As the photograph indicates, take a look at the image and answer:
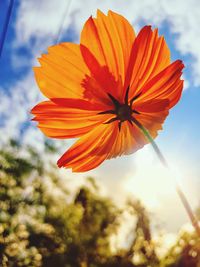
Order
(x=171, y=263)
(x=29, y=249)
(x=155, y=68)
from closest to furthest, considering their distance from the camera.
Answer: (x=155, y=68), (x=171, y=263), (x=29, y=249)

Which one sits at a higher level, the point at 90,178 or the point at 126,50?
the point at 90,178

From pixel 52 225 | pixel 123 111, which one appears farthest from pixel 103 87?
pixel 52 225

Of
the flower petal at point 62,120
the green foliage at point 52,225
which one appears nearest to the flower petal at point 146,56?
the flower petal at point 62,120

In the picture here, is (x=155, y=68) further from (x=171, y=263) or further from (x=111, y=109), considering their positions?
(x=171, y=263)

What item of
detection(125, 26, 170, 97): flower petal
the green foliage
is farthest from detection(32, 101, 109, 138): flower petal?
the green foliage

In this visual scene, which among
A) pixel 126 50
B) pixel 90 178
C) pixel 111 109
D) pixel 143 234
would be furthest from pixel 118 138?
pixel 90 178

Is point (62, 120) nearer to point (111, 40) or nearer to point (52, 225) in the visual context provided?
point (111, 40)

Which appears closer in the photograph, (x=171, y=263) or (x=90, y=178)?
(x=171, y=263)
